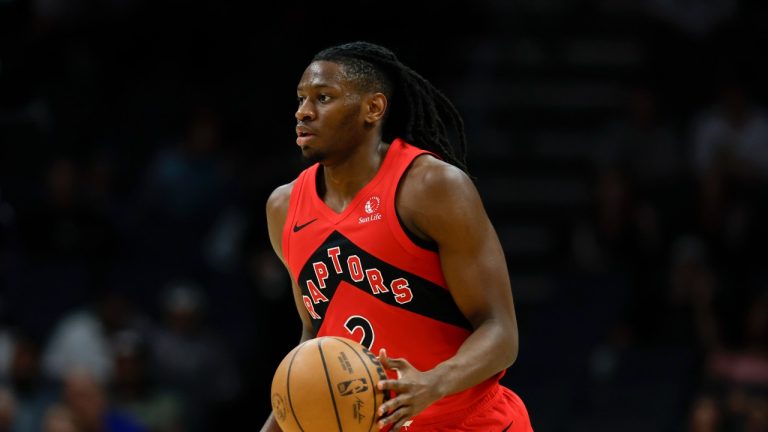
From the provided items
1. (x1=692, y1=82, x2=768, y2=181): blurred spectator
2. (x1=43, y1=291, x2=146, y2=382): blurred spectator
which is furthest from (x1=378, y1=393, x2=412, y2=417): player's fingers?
→ (x1=692, y1=82, x2=768, y2=181): blurred spectator

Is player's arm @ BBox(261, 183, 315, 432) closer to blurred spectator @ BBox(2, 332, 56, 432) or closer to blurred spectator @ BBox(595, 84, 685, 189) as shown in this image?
blurred spectator @ BBox(2, 332, 56, 432)

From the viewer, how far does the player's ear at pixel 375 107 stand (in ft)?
15.8

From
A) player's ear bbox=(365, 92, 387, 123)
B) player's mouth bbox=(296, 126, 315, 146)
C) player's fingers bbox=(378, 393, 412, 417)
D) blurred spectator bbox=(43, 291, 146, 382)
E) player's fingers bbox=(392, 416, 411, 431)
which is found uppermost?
player's ear bbox=(365, 92, 387, 123)

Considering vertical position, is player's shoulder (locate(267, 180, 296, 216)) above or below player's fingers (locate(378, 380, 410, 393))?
above

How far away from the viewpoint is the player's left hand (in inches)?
161

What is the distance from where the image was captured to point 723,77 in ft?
39.8

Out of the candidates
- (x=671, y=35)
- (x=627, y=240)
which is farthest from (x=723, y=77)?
(x=627, y=240)

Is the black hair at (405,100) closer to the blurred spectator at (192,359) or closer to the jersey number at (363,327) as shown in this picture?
the jersey number at (363,327)

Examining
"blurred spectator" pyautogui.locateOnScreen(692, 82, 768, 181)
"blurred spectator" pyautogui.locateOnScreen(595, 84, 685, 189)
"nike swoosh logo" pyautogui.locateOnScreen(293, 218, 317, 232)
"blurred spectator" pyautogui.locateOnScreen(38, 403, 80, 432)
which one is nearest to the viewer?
"nike swoosh logo" pyautogui.locateOnScreen(293, 218, 317, 232)

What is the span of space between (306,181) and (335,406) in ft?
4.16

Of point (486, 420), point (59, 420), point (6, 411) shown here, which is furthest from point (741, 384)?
point (6, 411)

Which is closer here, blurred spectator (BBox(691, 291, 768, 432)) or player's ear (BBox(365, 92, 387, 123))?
player's ear (BBox(365, 92, 387, 123))

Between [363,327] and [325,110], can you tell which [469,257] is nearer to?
[363,327]

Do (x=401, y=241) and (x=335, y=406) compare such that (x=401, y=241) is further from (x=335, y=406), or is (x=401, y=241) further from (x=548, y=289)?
(x=548, y=289)
